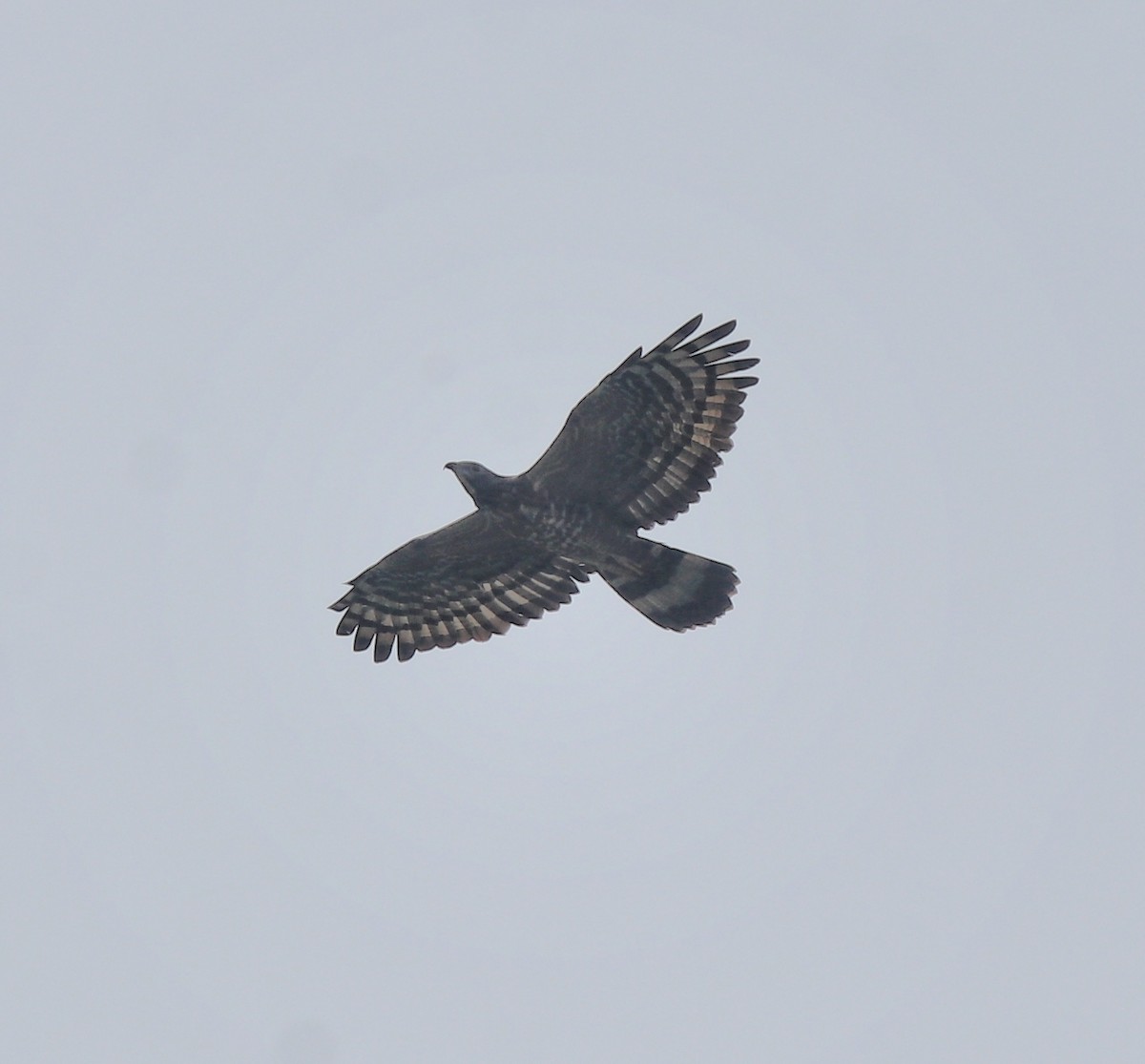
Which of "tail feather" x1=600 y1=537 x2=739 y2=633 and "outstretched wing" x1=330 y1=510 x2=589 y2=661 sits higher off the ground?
"outstretched wing" x1=330 y1=510 x2=589 y2=661

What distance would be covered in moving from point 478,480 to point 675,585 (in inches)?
87.3

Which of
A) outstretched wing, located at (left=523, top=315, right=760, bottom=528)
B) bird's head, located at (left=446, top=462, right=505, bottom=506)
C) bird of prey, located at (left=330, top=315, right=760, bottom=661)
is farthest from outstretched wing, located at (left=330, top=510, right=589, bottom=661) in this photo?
outstretched wing, located at (left=523, top=315, right=760, bottom=528)

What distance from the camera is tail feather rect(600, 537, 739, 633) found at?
17297mm

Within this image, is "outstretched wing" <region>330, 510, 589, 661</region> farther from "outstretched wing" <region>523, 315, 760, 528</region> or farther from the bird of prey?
"outstretched wing" <region>523, 315, 760, 528</region>

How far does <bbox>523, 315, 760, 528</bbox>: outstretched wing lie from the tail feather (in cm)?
38

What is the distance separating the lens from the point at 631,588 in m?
17.5

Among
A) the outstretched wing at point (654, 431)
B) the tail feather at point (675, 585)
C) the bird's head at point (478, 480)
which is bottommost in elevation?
the tail feather at point (675, 585)

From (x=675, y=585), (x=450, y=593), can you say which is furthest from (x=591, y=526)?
(x=450, y=593)

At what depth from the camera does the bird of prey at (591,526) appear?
1662 centimetres

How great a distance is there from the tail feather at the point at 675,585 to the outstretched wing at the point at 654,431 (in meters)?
0.38

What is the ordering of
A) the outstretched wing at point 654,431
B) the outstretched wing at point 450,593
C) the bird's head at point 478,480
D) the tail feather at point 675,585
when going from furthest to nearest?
the outstretched wing at point 450,593 < the tail feather at point 675,585 < the bird's head at point 478,480 < the outstretched wing at point 654,431

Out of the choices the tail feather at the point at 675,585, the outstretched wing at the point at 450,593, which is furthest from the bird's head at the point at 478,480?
the tail feather at the point at 675,585

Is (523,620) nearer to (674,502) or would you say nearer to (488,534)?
(488,534)

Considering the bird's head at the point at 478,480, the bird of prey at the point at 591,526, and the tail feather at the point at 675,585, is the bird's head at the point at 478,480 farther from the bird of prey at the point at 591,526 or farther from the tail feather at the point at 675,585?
the tail feather at the point at 675,585
